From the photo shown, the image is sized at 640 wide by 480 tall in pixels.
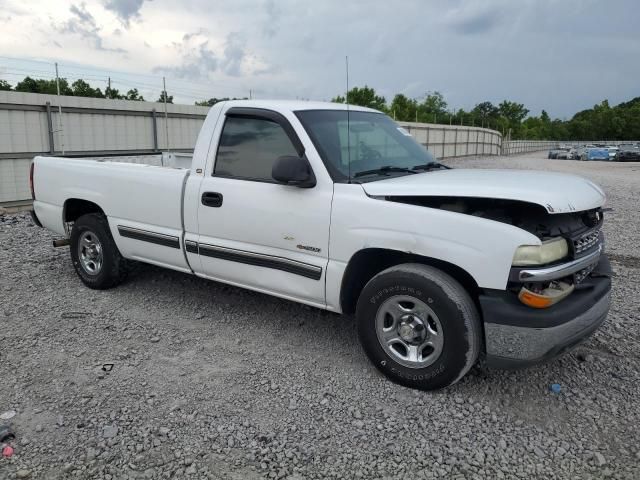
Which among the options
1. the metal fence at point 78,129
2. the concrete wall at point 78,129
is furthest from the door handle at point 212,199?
the metal fence at point 78,129

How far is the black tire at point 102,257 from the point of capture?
5297 mm

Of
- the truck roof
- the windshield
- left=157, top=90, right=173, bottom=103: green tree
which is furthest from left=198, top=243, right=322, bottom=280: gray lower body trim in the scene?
left=157, top=90, right=173, bottom=103: green tree

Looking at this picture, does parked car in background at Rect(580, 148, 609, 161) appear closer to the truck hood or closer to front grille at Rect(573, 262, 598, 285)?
the truck hood

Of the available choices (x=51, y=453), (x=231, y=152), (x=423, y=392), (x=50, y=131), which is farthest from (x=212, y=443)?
(x=50, y=131)

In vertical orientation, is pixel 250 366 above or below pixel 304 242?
below

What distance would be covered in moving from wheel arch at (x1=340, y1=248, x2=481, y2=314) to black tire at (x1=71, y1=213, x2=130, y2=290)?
270 cm

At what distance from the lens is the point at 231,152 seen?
433 cm

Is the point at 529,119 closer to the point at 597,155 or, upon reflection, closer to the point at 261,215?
the point at 597,155

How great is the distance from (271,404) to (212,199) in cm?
173

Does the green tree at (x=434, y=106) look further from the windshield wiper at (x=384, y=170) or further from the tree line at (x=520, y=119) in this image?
the windshield wiper at (x=384, y=170)

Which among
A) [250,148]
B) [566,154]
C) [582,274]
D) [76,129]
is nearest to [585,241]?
[582,274]

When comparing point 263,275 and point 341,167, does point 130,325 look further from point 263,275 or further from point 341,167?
point 341,167

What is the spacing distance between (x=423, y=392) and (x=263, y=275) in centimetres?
148

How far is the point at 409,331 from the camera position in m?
3.48
